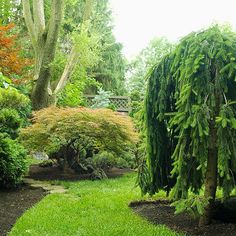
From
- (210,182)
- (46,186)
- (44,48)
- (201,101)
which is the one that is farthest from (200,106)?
(44,48)

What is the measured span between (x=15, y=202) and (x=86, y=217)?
1847 mm

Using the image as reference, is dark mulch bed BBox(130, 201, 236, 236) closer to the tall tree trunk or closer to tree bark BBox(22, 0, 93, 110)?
the tall tree trunk

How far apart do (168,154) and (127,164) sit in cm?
550

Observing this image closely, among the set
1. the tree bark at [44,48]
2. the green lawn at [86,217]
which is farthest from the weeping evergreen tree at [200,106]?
the tree bark at [44,48]

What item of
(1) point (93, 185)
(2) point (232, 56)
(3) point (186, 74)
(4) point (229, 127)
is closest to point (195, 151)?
(4) point (229, 127)

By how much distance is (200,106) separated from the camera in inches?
151

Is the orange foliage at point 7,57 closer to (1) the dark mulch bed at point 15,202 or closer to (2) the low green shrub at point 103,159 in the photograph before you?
(2) the low green shrub at point 103,159

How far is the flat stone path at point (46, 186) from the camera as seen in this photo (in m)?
7.21

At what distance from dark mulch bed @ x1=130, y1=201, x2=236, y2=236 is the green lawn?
191 mm

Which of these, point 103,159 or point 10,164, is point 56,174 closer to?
point 103,159

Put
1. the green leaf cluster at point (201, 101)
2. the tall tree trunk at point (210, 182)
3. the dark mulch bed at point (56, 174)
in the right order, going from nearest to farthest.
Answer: the green leaf cluster at point (201, 101) → the tall tree trunk at point (210, 182) → the dark mulch bed at point (56, 174)

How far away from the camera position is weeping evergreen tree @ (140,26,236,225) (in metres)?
3.79

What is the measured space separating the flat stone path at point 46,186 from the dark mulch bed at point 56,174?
1.76 feet

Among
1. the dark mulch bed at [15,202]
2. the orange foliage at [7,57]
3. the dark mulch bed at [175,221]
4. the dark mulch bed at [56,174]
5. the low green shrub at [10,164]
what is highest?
the orange foliage at [7,57]
